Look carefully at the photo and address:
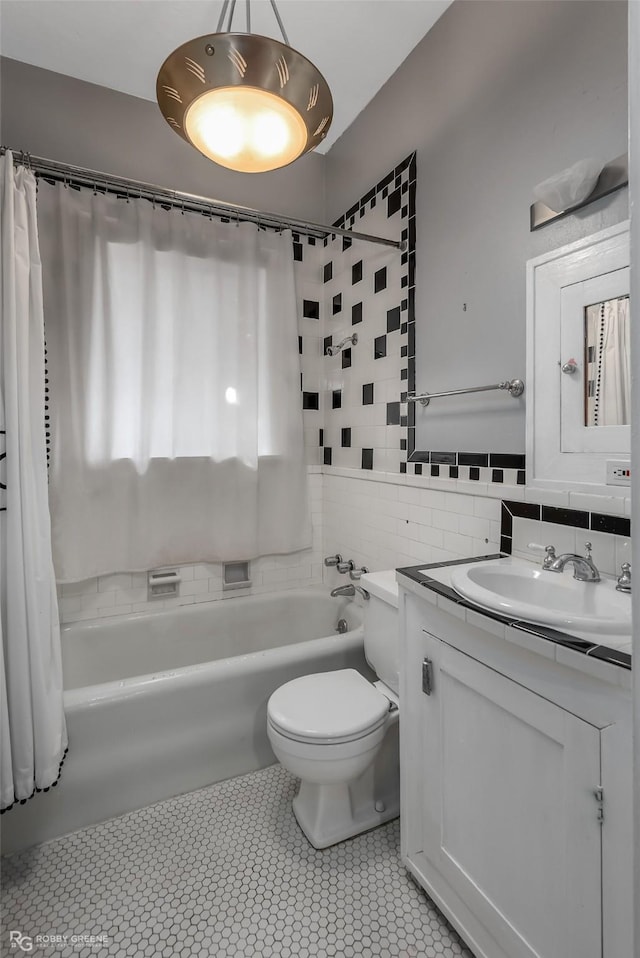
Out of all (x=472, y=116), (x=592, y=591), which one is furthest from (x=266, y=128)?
(x=592, y=591)

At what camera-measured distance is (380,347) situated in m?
2.24

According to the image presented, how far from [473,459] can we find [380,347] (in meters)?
0.82

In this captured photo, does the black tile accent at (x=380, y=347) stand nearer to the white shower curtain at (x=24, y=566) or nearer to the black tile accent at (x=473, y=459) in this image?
the black tile accent at (x=473, y=459)

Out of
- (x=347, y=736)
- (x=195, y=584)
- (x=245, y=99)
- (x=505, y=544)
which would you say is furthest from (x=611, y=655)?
(x=195, y=584)

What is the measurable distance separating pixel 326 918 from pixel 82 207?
2741 millimetres

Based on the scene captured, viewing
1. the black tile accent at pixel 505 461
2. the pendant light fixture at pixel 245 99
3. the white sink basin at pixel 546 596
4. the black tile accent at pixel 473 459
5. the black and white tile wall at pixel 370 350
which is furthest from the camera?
the black and white tile wall at pixel 370 350

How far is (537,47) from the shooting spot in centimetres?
145

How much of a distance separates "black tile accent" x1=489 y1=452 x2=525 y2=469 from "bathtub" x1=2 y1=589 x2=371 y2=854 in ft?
3.04

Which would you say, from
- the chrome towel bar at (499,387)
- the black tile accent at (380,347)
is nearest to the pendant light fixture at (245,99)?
the chrome towel bar at (499,387)

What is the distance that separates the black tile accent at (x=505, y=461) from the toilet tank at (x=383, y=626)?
1.77ft

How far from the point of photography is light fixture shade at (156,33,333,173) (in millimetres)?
1061

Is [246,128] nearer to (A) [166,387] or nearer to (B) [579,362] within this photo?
(B) [579,362]

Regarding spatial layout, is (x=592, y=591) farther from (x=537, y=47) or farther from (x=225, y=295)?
(x=225, y=295)

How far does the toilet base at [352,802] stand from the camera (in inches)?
61.0
